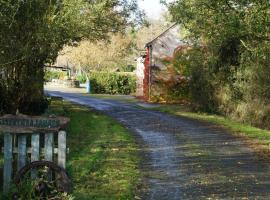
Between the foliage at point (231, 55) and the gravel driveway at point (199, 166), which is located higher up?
the foliage at point (231, 55)

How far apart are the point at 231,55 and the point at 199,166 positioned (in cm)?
1687

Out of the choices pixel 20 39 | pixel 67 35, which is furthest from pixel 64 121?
pixel 67 35

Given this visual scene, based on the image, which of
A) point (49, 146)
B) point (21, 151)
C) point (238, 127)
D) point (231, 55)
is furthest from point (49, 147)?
point (231, 55)

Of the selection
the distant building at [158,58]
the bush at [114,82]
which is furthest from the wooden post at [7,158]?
the bush at [114,82]

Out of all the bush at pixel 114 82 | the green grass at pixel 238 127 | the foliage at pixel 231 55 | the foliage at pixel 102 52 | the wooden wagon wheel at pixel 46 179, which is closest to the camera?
the wooden wagon wheel at pixel 46 179

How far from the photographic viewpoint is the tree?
435 inches

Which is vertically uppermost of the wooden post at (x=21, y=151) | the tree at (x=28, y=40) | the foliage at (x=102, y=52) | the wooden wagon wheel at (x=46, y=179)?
the foliage at (x=102, y=52)

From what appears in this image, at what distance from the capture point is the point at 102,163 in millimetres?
12234

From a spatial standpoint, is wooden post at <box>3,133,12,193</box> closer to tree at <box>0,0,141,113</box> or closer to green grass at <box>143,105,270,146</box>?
tree at <box>0,0,141,113</box>

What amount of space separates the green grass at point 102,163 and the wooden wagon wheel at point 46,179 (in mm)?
784

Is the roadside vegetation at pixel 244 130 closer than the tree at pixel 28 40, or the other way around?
the tree at pixel 28 40

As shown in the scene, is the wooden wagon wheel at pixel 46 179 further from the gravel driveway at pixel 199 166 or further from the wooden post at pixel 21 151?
the gravel driveway at pixel 199 166

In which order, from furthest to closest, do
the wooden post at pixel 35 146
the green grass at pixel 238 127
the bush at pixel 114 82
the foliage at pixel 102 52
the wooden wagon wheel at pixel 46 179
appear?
the foliage at pixel 102 52
the bush at pixel 114 82
the green grass at pixel 238 127
the wooden post at pixel 35 146
the wooden wagon wheel at pixel 46 179

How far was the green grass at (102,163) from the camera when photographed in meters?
9.44
